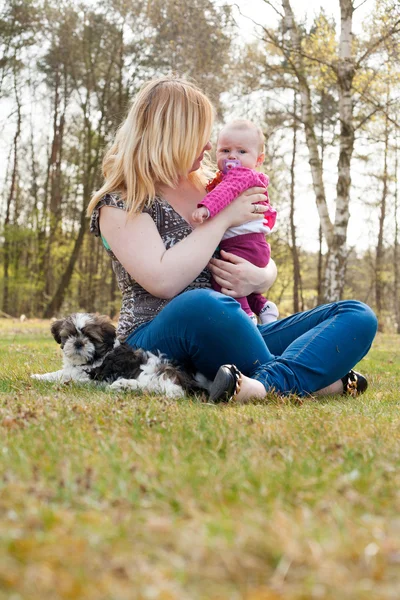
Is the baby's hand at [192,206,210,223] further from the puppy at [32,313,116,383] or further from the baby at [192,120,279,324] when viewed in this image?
the puppy at [32,313,116,383]

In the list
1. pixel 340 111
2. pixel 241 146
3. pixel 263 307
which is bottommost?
pixel 263 307

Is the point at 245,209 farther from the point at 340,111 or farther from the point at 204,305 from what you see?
the point at 340,111

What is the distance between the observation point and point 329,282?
13625 millimetres

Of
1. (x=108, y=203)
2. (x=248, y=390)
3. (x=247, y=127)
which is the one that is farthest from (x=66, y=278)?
(x=248, y=390)

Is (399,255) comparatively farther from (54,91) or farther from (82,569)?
(82,569)

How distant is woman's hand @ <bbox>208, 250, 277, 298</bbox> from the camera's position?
161 inches

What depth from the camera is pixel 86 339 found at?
163 inches

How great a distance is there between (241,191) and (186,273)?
31.7 inches

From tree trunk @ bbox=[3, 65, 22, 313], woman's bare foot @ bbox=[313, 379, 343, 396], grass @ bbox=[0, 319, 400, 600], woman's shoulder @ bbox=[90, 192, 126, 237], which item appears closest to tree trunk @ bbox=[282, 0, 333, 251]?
woman's bare foot @ bbox=[313, 379, 343, 396]

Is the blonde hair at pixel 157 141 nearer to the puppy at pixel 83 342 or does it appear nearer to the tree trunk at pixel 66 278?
the puppy at pixel 83 342

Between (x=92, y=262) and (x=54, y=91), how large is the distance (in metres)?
8.90

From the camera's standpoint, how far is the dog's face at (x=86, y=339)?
163 inches

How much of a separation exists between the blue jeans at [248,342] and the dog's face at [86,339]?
0.20 metres

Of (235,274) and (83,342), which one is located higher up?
(235,274)
